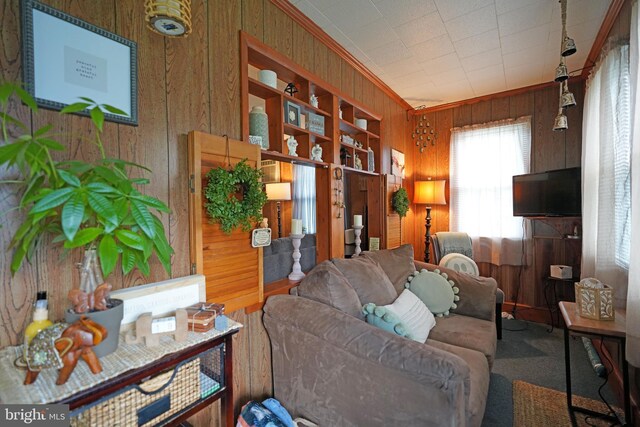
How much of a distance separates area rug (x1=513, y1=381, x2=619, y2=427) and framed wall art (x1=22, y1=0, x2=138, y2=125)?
107 inches

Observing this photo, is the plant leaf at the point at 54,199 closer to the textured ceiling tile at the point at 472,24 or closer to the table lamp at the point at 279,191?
the textured ceiling tile at the point at 472,24

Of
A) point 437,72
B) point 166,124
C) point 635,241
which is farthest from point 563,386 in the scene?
point 166,124

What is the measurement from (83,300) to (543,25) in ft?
10.5

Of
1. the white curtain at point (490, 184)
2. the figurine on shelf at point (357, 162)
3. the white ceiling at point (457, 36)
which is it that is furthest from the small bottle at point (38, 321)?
the white curtain at point (490, 184)

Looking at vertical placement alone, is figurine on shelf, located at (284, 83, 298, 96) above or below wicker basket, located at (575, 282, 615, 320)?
above

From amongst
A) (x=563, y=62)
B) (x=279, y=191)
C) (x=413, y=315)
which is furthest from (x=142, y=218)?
(x=279, y=191)

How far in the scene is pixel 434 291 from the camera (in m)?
Result: 2.20

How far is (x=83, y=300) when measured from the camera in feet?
2.76

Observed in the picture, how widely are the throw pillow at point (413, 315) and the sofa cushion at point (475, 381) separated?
0.09 meters

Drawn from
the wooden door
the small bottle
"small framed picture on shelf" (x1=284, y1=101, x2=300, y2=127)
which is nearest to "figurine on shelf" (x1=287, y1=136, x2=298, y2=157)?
"small framed picture on shelf" (x1=284, y1=101, x2=300, y2=127)

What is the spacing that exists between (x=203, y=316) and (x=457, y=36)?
8.70 feet

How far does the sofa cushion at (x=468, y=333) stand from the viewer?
1.76m

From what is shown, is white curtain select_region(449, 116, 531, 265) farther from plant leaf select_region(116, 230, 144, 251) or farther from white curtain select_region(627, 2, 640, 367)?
plant leaf select_region(116, 230, 144, 251)

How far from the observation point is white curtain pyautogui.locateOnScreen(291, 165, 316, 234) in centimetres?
372
